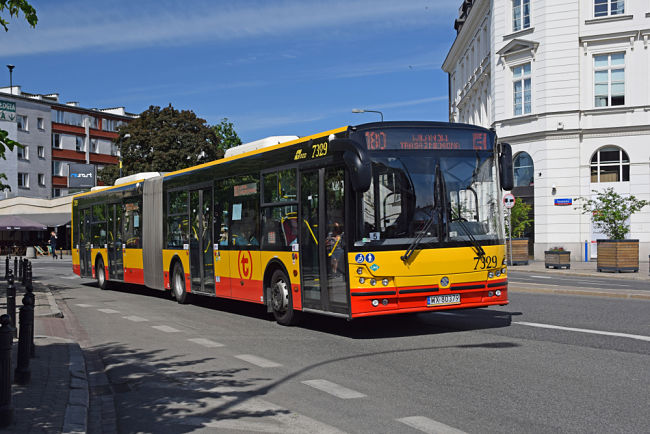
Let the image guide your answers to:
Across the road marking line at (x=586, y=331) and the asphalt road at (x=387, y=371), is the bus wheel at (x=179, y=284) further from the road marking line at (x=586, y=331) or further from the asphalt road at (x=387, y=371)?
the road marking line at (x=586, y=331)

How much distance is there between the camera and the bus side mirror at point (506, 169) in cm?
1149

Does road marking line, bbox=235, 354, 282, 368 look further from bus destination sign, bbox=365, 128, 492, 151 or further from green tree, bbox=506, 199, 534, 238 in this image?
green tree, bbox=506, 199, 534, 238

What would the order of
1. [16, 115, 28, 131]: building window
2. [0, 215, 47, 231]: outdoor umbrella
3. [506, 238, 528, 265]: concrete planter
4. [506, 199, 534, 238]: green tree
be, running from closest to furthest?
1. [506, 238, 528, 265]: concrete planter
2. [506, 199, 534, 238]: green tree
3. [0, 215, 47, 231]: outdoor umbrella
4. [16, 115, 28, 131]: building window

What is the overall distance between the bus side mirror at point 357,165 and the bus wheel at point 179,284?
27.0 ft

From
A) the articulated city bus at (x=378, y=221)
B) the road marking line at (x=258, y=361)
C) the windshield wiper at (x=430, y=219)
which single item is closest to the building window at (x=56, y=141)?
the articulated city bus at (x=378, y=221)

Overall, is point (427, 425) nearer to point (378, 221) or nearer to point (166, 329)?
point (378, 221)

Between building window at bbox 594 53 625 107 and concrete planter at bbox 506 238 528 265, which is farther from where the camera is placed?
building window at bbox 594 53 625 107

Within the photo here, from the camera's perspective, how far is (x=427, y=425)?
594 centimetres

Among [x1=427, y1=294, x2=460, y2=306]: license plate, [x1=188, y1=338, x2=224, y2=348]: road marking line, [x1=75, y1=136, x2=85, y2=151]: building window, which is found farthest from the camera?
[x1=75, y1=136, x2=85, y2=151]: building window

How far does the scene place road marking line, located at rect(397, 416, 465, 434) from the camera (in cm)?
574

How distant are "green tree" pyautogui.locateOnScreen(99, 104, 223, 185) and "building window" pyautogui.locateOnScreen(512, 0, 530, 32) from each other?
2810 cm

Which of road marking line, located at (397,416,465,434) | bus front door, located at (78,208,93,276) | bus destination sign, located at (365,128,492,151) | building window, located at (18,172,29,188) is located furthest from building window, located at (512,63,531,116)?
building window, located at (18,172,29,188)

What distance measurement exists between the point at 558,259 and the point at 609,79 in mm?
11305

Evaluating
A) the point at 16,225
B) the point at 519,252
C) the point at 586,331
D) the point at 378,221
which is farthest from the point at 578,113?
the point at 16,225
